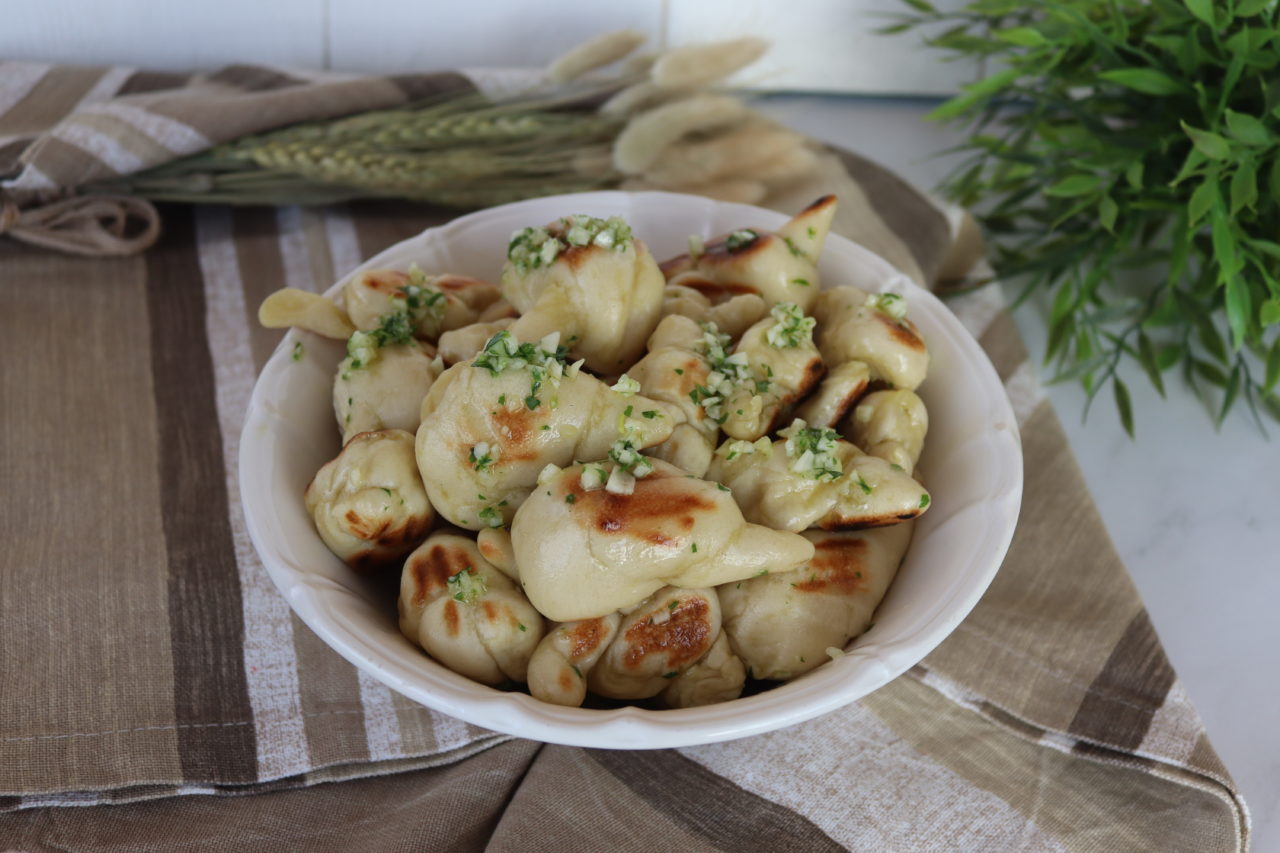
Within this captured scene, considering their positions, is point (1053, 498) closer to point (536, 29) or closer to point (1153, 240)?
point (1153, 240)

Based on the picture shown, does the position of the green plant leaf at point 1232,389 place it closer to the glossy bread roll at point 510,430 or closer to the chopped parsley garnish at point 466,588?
the glossy bread roll at point 510,430

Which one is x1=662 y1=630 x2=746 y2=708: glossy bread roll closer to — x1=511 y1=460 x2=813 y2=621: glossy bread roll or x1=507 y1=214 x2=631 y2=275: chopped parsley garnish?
x1=511 y1=460 x2=813 y2=621: glossy bread roll

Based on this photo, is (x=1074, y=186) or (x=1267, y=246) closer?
(x=1267, y=246)

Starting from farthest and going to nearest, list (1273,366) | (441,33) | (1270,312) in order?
(441,33), (1273,366), (1270,312)


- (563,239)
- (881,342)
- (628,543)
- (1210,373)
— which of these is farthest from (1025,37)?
(628,543)

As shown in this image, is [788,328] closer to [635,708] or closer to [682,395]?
[682,395]

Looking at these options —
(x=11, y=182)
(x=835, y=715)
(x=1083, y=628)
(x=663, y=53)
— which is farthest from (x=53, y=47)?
(x=1083, y=628)

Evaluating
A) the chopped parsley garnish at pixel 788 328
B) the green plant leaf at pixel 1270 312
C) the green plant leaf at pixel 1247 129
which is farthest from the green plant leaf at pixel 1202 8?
the chopped parsley garnish at pixel 788 328
